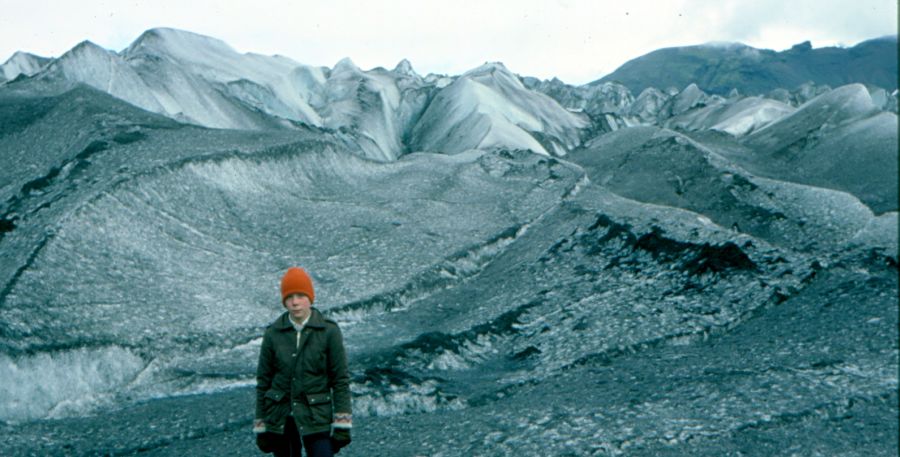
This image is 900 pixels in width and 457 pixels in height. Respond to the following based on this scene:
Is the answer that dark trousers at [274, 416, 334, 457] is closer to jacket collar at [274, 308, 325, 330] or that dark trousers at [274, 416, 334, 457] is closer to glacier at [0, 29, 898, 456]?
jacket collar at [274, 308, 325, 330]

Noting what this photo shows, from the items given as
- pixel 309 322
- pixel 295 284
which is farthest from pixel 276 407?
pixel 295 284

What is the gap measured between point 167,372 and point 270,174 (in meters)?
6.96

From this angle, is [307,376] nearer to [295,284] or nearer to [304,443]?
[304,443]

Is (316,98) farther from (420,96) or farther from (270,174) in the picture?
(270,174)

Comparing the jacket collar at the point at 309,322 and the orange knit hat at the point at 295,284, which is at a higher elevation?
the orange knit hat at the point at 295,284

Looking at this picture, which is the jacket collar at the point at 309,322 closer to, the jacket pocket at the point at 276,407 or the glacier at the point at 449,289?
the jacket pocket at the point at 276,407

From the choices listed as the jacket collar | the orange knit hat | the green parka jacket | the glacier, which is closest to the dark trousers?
the green parka jacket

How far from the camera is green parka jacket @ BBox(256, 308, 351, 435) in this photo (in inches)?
196

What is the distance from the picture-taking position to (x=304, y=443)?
16.3 ft

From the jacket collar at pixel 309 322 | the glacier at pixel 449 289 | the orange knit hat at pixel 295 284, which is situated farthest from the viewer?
the glacier at pixel 449 289

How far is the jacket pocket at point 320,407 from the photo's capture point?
16.3 ft

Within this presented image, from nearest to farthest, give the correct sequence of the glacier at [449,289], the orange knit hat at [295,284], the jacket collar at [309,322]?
the orange knit hat at [295,284] → the jacket collar at [309,322] → the glacier at [449,289]

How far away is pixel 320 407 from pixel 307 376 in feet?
0.71

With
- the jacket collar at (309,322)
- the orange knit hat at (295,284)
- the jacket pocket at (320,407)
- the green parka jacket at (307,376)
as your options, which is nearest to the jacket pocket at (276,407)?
the green parka jacket at (307,376)
